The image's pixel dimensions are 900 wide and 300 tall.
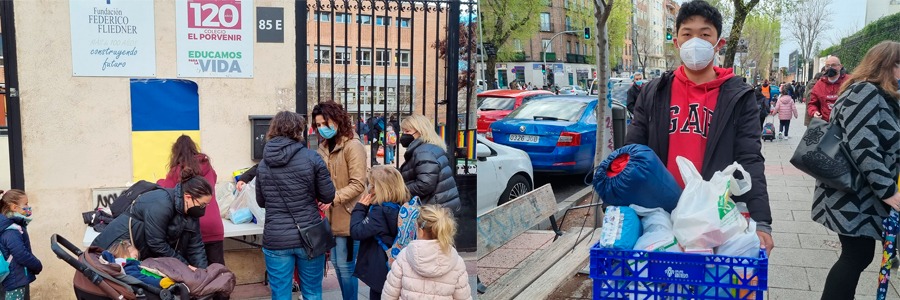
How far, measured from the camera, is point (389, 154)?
8008mm

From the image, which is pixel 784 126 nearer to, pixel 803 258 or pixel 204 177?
pixel 803 258

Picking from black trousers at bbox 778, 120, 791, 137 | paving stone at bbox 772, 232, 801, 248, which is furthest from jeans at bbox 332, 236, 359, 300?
black trousers at bbox 778, 120, 791, 137

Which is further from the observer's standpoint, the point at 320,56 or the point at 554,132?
the point at 320,56

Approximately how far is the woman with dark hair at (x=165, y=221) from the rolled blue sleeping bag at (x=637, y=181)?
9.79 ft

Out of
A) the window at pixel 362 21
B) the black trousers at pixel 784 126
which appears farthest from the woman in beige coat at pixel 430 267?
the black trousers at pixel 784 126

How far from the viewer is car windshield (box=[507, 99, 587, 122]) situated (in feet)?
20.6

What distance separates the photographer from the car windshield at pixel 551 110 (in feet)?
20.6

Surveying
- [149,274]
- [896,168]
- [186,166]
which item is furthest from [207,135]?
[896,168]

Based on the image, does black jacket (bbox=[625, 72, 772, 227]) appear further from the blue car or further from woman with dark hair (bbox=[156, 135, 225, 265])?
woman with dark hair (bbox=[156, 135, 225, 265])

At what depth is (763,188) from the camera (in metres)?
2.83

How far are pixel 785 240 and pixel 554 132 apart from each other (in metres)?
2.36

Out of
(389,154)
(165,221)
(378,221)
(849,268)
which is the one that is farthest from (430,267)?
(389,154)

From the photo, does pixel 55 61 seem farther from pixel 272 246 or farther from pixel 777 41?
pixel 777 41

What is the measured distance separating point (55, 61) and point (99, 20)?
44 cm
